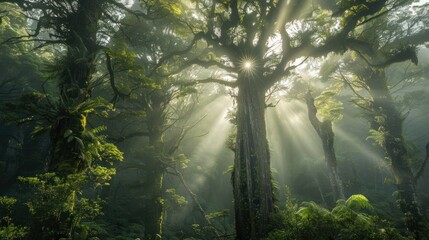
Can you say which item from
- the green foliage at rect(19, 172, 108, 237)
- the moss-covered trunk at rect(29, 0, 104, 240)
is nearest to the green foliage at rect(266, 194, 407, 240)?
the green foliage at rect(19, 172, 108, 237)

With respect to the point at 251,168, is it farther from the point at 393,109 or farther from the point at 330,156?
the point at 393,109

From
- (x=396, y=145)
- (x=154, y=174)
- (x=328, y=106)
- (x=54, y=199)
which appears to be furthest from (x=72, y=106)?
(x=396, y=145)

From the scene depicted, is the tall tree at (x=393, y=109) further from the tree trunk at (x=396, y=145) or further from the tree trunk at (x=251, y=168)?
the tree trunk at (x=251, y=168)

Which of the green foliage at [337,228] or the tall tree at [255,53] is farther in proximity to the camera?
the tall tree at [255,53]

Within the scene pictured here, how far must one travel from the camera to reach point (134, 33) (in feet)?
45.2

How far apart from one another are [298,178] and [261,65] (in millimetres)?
18743

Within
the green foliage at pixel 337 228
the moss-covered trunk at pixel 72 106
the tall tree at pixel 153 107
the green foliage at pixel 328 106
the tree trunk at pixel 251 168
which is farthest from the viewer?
the green foliage at pixel 328 106

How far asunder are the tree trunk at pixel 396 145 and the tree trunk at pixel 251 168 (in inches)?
289

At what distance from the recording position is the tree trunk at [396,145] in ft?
40.7

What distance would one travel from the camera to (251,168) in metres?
8.23

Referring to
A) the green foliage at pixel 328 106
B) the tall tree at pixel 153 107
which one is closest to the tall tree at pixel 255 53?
the tall tree at pixel 153 107

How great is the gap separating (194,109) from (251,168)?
786 cm

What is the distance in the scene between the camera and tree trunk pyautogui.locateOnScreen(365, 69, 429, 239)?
12398mm

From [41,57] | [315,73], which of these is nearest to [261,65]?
[315,73]
